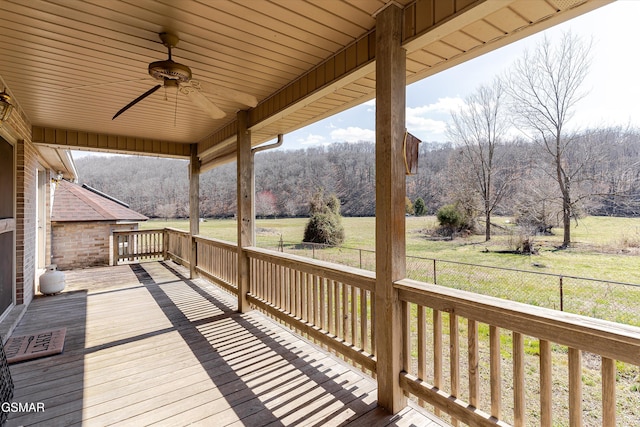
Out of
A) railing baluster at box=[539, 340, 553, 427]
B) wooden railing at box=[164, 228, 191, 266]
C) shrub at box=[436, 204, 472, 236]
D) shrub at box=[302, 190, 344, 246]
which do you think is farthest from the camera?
shrub at box=[302, 190, 344, 246]

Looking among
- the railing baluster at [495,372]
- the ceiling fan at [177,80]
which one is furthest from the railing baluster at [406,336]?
the ceiling fan at [177,80]

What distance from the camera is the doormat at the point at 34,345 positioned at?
282 centimetres

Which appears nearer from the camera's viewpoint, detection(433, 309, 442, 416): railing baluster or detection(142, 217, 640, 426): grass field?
detection(433, 309, 442, 416): railing baluster

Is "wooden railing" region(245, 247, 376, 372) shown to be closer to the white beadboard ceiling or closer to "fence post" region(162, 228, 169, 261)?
the white beadboard ceiling

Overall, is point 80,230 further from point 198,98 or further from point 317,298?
point 317,298

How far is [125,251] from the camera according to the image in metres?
8.33

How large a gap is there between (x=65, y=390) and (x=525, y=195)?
30.5 feet

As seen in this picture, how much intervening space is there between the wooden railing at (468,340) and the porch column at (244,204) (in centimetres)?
10

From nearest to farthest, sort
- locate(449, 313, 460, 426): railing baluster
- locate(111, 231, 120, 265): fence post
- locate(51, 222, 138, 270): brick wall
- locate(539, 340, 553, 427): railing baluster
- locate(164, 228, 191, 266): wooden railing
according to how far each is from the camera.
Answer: locate(539, 340, 553, 427): railing baluster < locate(449, 313, 460, 426): railing baluster < locate(164, 228, 191, 266): wooden railing < locate(51, 222, 138, 270): brick wall < locate(111, 231, 120, 265): fence post

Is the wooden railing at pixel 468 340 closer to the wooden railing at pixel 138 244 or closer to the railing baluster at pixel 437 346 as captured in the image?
the railing baluster at pixel 437 346

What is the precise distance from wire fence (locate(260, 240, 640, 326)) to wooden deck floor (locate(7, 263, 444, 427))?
2.89 metres

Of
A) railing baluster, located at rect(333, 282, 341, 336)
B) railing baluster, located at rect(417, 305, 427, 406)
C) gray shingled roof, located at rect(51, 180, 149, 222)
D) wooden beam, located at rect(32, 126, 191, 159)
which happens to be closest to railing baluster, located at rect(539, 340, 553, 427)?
railing baluster, located at rect(417, 305, 427, 406)

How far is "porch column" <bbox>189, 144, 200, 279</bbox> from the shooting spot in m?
5.99

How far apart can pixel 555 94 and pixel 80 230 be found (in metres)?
12.3
